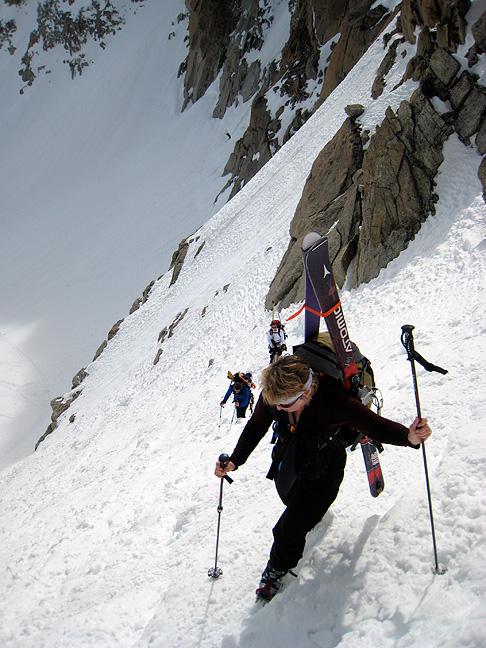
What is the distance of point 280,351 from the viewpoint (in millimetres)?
11648

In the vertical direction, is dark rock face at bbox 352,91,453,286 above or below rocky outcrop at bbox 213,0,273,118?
below

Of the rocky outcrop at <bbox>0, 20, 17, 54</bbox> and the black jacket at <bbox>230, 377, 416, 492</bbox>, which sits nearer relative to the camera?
the black jacket at <bbox>230, 377, 416, 492</bbox>

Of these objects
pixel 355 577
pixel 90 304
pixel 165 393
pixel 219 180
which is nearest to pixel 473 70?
pixel 165 393

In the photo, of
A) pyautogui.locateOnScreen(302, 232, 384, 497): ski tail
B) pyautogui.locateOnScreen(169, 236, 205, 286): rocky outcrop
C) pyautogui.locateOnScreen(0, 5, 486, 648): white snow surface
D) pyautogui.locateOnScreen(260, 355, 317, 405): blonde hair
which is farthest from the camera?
pyautogui.locateOnScreen(169, 236, 205, 286): rocky outcrop

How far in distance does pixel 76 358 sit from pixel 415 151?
29272mm

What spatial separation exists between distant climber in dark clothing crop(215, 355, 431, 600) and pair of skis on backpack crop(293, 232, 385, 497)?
1.83 feet

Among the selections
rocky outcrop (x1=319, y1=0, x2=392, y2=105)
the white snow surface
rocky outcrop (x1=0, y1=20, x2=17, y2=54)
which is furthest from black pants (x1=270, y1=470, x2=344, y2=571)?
rocky outcrop (x1=0, y1=20, x2=17, y2=54)

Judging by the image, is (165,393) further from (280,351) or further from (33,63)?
(33,63)

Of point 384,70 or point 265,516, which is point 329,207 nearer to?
point 384,70

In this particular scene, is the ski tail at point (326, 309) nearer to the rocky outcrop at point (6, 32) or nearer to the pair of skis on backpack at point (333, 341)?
the pair of skis on backpack at point (333, 341)

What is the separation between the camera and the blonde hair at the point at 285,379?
3164mm

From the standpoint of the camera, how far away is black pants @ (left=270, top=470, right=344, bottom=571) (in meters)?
3.55

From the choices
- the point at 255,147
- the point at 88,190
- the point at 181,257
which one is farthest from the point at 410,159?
the point at 88,190

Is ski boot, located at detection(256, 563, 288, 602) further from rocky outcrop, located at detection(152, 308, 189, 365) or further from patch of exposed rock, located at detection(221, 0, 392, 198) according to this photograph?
patch of exposed rock, located at detection(221, 0, 392, 198)
